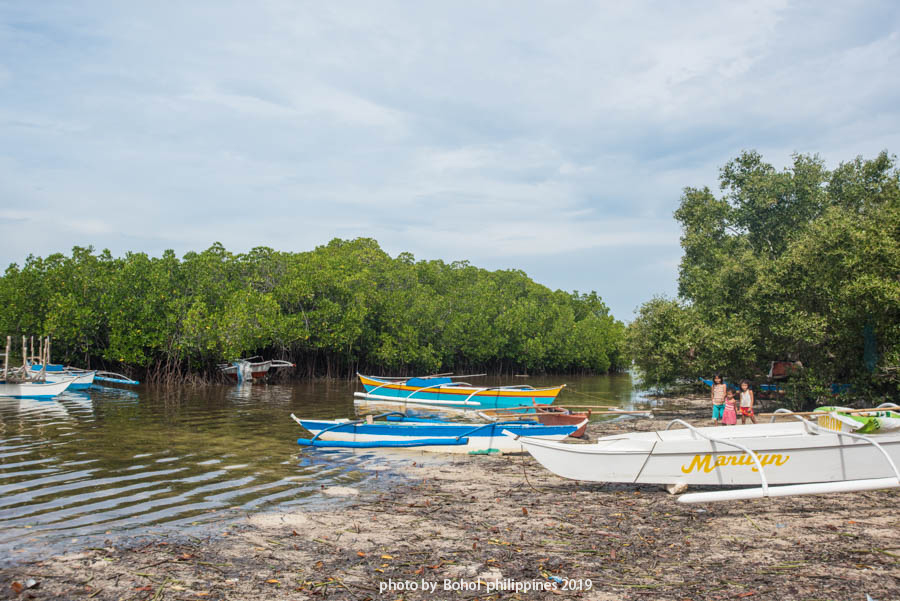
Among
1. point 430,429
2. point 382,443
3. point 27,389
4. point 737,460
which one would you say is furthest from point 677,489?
point 27,389

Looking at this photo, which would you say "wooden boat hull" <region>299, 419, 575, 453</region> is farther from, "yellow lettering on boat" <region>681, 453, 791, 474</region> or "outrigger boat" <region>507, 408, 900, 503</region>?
"yellow lettering on boat" <region>681, 453, 791, 474</region>

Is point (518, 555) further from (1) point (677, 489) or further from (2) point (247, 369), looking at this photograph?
(2) point (247, 369)

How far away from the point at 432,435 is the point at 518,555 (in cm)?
782

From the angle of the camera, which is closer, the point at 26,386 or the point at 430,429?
the point at 430,429

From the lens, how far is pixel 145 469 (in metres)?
12.4

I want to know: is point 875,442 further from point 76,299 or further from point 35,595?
point 76,299

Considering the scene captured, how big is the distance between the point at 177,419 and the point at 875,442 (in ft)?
66.0

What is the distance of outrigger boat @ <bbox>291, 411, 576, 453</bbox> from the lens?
47.6 feet

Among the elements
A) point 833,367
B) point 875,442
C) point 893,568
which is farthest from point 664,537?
point 833,367

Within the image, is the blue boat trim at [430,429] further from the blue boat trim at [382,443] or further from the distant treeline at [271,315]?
the distant treeline at [271,315]

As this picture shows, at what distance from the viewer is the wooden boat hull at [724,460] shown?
938 cm

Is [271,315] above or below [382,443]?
above

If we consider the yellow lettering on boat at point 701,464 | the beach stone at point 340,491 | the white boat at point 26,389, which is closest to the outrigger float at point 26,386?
the white boat at point 26,389

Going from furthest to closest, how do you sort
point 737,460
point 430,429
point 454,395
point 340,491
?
1. point 454,395
2. point 430,429
3. point 340,491
4. point 737,460
